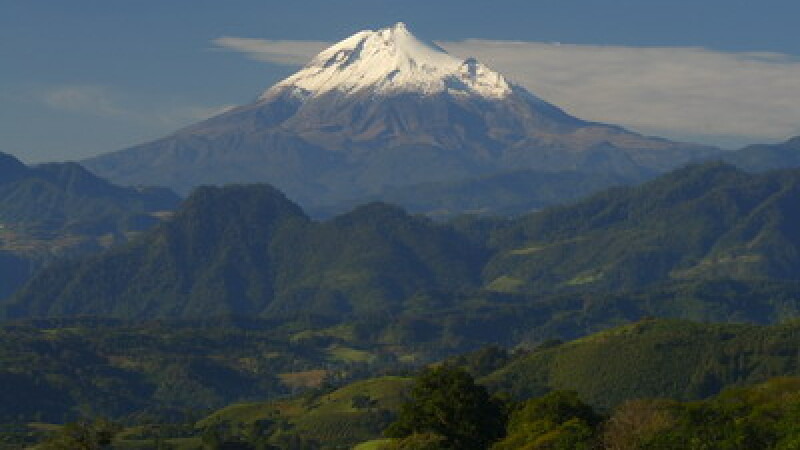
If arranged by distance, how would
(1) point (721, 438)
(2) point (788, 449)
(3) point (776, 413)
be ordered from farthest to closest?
(3) point (776, 413) → (1) point (721, 438) → (2) point (788, 449)

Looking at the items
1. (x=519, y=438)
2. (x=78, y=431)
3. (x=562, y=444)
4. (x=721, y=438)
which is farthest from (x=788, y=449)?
(x=78, y=431)

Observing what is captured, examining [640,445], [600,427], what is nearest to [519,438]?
[600,427]

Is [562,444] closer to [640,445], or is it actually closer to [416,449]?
[640,445]

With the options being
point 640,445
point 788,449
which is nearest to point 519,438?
point 640,445

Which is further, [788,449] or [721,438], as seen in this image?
[721,438]

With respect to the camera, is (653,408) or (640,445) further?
(653,408)

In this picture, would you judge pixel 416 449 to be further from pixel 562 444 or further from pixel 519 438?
pixel 562 444

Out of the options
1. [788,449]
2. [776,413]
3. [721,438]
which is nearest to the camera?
[788,449]
